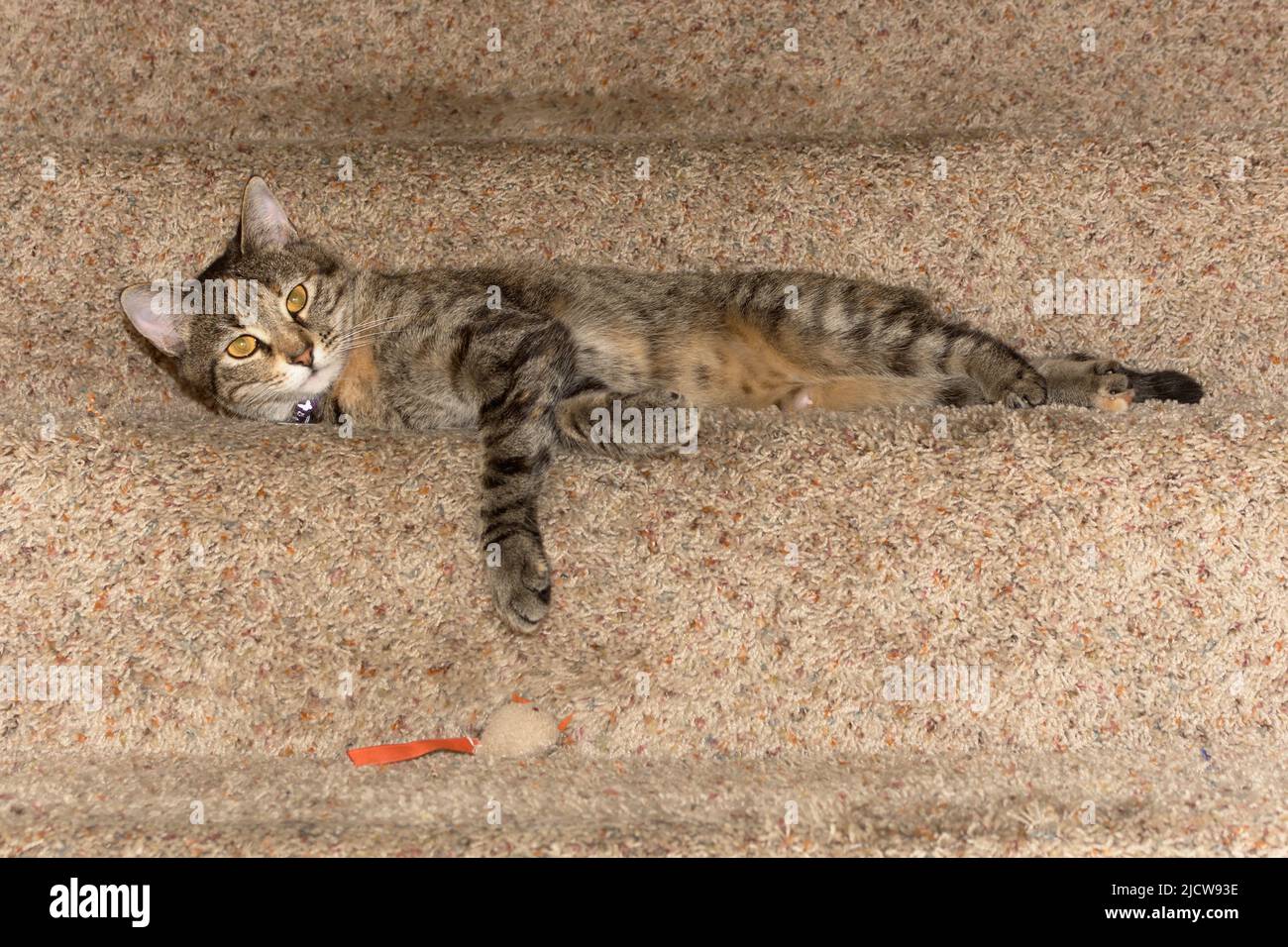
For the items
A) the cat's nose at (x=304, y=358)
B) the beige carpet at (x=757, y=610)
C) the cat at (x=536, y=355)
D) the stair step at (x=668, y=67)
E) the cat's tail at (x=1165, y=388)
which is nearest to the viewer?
the beige carpet at (x=757, y=610)

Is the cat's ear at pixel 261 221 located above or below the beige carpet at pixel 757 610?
above

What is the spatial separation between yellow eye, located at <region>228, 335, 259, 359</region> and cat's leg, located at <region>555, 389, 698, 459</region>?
0.61 metres

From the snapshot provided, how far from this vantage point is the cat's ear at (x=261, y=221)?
192 centimetres

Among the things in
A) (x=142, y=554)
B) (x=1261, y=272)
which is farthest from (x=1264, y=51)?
(x=142, y=554)

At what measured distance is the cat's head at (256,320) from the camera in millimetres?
1894

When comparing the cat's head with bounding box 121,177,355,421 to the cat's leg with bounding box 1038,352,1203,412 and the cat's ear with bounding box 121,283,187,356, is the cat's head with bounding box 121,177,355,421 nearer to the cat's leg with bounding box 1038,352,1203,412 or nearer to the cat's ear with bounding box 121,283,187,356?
the cat's ear with bounding box 121,283,187,356

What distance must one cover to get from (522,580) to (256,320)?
741 millimetres

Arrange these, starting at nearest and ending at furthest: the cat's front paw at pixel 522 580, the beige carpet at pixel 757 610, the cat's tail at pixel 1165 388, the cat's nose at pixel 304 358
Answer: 1. the beige carpet at pixel 757 610
2. the cat's front paw at pixel 522 580
3. the cat's nose at pixel 304 358
4. the cat's tail at pixel 1165 388

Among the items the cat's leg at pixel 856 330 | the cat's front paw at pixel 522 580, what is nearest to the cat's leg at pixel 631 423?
the cat's front paw at pixel 522 580

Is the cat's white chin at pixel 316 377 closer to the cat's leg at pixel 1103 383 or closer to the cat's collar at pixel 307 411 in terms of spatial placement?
the cat's collar at pixel 307 411

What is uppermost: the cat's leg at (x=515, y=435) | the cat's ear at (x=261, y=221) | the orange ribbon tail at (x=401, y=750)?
the cat's ear at (x=261, y=221)

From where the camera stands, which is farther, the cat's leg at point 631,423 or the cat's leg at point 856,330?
the cat's leg at point 856,330

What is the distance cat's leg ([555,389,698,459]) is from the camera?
176cm

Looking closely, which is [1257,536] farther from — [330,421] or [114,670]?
[114,670]
